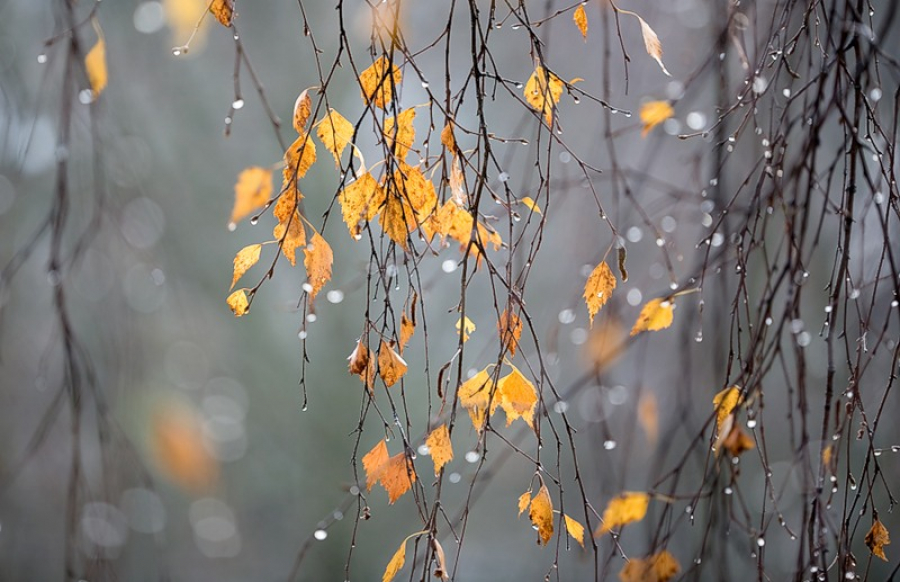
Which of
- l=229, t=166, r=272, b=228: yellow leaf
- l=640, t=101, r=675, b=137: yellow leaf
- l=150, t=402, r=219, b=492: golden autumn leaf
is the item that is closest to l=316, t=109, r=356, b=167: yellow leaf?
l=229, t=166, r=272, b=228: yellow leaf

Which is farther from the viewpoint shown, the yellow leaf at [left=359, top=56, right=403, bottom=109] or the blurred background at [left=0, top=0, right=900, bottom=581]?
the blurred background at [left=0, top=0, right=900, bottom=581]

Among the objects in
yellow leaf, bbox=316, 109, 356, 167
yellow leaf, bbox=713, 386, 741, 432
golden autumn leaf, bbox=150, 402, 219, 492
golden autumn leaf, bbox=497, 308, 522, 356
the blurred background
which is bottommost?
yellow leaf, bbox=713, 386, 741, 432

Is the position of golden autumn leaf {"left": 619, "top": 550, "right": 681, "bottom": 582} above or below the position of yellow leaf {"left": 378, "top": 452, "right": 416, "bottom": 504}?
below

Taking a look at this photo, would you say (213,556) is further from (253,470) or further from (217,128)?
(217,128)

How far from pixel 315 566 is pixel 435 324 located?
33.7 inches

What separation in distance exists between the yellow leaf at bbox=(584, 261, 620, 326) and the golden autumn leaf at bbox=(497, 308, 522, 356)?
7cm

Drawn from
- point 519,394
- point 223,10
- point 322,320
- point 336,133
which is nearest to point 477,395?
point 519,394

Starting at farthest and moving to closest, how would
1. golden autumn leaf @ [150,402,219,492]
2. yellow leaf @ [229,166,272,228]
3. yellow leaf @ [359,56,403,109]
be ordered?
golden autumn leaf @ [150,402,219,492] → yellow leaf @ [359,56,403,109] → yellow leaf @ [229,166,272,228]

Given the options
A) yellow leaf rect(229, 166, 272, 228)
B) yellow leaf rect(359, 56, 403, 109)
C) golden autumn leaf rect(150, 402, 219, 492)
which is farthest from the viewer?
golden autumn leaf rect(150, 402, 219, 492)

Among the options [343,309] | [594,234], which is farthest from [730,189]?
[343,309]

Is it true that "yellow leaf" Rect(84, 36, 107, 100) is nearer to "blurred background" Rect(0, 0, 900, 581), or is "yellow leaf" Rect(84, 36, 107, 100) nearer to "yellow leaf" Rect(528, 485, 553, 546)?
"yellow leaf" Rect(528, 485, 553, 546)

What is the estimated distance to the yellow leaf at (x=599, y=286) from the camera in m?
0.73

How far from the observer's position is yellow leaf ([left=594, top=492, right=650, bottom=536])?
58 centimetres

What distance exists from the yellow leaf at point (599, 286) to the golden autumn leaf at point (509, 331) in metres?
0.07
